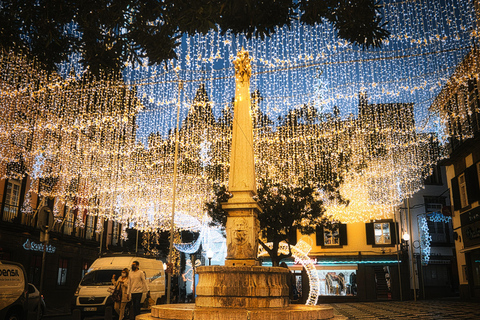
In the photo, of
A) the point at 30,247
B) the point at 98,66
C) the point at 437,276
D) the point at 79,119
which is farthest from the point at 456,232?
the point at 30,247

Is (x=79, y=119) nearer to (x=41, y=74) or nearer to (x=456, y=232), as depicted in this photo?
(x=41, y=74)

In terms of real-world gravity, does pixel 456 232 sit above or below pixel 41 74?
below

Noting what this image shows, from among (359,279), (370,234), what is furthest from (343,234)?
(359,279)

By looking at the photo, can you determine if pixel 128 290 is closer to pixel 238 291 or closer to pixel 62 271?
pixel 238 291

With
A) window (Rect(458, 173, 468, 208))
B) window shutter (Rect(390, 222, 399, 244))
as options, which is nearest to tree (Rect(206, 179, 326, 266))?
window (Rect(458, 173, 468, 208))

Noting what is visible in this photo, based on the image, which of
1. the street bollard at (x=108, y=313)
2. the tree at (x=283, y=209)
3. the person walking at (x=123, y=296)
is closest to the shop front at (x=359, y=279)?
the tree at (x=283, y=209)

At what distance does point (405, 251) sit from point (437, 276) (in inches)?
133

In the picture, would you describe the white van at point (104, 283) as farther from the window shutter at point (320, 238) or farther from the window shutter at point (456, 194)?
the window shutter at point (320, 238)

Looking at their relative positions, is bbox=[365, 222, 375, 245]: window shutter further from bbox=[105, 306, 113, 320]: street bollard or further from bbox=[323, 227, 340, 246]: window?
bbox=[105, 306, 113, 320]: street bollard

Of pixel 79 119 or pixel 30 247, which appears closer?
pixel 79 119

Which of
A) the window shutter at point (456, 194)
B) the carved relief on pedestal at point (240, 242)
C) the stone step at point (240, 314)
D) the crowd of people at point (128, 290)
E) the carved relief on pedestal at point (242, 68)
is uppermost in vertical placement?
the carved relief on pedestal at point (242, 68)

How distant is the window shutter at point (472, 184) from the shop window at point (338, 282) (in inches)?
497

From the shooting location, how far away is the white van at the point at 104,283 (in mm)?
13055

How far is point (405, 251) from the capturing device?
102 feet
